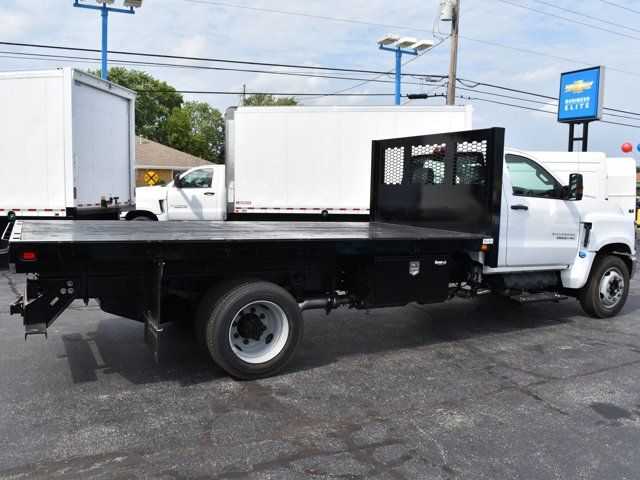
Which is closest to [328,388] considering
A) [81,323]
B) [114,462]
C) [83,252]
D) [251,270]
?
A: [251,270]

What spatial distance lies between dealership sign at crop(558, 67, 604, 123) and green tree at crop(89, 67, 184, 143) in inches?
1495

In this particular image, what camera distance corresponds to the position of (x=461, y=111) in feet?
44.8

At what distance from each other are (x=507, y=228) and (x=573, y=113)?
23.5m

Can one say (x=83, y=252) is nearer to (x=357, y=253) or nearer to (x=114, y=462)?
(x=114, y=462)

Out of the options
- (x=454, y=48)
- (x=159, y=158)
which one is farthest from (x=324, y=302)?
(x=159, y=158)

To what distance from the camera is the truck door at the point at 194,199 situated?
13734mm

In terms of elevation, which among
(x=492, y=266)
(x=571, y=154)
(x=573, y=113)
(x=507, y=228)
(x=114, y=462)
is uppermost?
(x=573, y=113)

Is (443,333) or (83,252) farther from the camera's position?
(443,333)

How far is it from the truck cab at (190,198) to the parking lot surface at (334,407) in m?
6.99

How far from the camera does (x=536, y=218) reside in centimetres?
680

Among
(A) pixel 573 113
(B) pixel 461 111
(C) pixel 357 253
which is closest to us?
(C) pixel 357 253

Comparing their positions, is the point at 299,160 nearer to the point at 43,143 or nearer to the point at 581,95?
the point at 43,143

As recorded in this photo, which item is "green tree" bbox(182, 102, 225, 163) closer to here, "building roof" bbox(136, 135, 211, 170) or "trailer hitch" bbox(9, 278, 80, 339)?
"building roof" bbox(136, 135, 211, 170)

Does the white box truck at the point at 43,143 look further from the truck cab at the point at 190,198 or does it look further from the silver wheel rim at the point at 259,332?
the silver wheel rim at the point at 259,332
